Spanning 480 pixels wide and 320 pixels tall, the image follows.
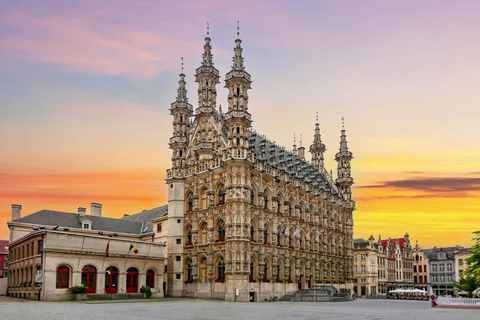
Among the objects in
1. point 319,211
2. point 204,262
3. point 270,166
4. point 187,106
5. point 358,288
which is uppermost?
point 187,106

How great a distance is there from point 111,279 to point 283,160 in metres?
38.3

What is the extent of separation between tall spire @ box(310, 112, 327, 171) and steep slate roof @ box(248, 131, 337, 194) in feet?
18.2

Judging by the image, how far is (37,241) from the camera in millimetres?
57438

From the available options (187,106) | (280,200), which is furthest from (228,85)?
(280,200)

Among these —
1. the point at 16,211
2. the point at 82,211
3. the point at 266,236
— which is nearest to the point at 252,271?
the point at 266,236

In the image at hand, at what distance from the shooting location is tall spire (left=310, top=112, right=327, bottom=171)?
110 meters

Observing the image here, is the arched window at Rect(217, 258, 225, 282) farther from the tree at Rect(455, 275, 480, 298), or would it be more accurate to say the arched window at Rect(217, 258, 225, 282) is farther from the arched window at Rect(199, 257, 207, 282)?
the tree at Rect(455, 275, 480, 298)

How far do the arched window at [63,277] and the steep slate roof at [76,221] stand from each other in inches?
853

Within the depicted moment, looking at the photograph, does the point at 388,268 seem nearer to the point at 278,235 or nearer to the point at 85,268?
the point at 278,235

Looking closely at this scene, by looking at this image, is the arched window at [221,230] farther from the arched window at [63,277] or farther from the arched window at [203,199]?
the arched window at [63,277]

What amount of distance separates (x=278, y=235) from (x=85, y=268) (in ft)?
101

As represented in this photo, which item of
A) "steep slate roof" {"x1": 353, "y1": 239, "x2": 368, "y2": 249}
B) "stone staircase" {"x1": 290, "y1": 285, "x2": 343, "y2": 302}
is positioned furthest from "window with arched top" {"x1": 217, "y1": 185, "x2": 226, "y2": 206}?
"steep slate roof" {"x1": 353, "y1": 239, "x2": 368, "y2": 249}


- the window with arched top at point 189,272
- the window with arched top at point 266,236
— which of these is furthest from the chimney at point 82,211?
the window with arched top at point 266,236

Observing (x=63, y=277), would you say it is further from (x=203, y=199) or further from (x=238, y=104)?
(x=238, y=104)
